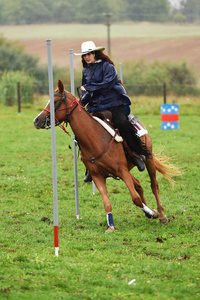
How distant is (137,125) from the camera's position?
345 inches

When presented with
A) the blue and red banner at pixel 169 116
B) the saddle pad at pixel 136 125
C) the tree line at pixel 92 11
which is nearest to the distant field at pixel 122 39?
the tree line at pixel 92 11

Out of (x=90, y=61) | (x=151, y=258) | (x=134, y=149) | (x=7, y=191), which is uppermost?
(x=90, y=61)

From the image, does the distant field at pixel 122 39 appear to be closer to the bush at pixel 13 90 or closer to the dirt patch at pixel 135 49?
the dirt patch at pixel 135 49

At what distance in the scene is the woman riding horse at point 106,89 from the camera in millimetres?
8227

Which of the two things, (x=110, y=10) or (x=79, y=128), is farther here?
(x=110, y=10)

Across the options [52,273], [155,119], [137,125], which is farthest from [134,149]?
[155,119]

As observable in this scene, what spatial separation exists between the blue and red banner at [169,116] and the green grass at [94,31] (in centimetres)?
5524

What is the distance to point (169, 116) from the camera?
21766 millimetres

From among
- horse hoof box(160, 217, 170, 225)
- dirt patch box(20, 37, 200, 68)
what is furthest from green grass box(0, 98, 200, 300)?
dirt patch box(20, 37, 200, 68)

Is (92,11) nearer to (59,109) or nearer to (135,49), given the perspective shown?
(135,49)

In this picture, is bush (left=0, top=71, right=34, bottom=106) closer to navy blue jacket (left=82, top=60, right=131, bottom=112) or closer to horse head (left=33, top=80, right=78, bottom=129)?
navy blue jacket (left=82, top=60, right=131, bottom=112)

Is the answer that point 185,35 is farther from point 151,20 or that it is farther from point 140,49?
point 151,20

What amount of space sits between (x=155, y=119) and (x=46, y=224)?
1906 centimetres

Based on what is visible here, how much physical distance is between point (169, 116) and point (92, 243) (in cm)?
1475
